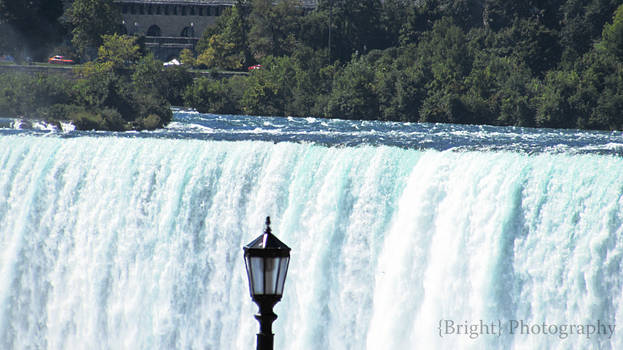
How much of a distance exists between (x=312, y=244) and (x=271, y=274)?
459 inches

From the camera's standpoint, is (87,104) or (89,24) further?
(89,24)

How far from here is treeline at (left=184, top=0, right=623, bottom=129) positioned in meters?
50.9

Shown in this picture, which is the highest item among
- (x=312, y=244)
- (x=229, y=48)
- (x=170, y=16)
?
(x=170, y=16)

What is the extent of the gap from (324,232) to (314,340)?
2.04 meters

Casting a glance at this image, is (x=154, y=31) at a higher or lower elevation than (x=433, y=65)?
higher

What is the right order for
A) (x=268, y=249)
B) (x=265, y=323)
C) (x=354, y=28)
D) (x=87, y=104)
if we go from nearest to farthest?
(x=268, y=249) → (x=265, y=323) → (x=87, y=104) → (x=354, y=28)

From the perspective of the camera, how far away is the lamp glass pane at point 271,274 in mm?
8719

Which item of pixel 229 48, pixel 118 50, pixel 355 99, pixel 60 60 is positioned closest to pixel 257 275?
pixel 355 99

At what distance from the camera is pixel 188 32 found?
4131 inches

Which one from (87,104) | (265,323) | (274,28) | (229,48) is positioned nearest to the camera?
(265,323)

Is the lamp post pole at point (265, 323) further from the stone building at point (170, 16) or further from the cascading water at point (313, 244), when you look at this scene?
the stone building at point (170, 16)

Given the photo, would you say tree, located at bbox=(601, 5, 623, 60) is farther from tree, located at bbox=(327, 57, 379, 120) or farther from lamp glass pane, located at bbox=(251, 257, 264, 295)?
lamp glass pane, located at bbox=(251, 257, 264, 295)

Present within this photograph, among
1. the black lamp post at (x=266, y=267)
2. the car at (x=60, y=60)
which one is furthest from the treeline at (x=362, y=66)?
the black lamp post at (x=266, y=267)

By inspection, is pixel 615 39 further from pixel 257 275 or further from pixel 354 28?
pixel 257 275
